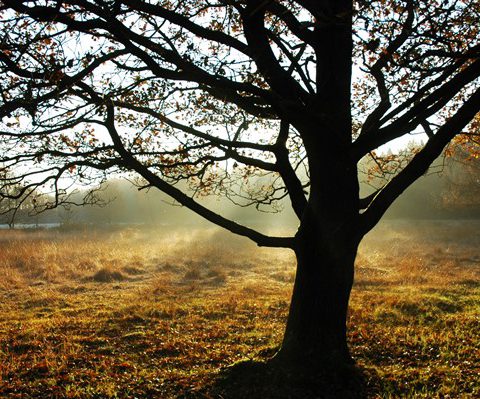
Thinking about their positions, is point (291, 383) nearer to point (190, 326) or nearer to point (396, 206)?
point (190, 326)

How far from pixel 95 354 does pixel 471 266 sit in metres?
19.4

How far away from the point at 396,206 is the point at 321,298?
173 ft

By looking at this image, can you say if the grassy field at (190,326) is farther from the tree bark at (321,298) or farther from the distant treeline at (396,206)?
the distant treeline at (396,206)

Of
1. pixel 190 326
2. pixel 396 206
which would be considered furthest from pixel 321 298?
pixel 396 206

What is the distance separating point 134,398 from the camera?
200 inches

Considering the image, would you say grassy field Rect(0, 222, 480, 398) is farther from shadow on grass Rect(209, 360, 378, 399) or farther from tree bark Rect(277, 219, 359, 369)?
tree bark Rect(277, 219, 359, 369)

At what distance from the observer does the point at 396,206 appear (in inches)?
2148

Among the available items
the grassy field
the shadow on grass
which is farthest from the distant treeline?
the shadow on grass

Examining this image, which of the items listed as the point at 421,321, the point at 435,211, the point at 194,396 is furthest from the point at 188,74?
the point at 435,211

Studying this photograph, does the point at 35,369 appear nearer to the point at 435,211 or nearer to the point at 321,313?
the point at 321,313

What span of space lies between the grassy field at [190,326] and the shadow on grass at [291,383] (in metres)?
0.06

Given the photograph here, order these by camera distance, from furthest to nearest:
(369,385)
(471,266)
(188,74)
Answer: (471,266) < (369,385) < (188,74)

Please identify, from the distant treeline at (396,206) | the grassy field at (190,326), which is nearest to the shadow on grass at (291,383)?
the grassy field at (190,326)

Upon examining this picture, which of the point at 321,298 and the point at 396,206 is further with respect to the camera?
the point at 396,206
